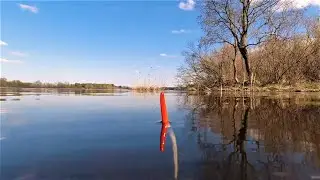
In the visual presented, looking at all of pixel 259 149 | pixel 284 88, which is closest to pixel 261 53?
pixel 284 88

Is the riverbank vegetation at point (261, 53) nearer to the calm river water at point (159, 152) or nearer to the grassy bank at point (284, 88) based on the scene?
the grassy bank at point (284, 88)

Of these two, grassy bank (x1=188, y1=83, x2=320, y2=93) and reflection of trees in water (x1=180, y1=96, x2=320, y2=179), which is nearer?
reflection of trees in water (x1=180, y1=96, x2=320, y2=179)

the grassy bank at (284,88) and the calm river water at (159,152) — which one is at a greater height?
the grassy bank at (284,88)

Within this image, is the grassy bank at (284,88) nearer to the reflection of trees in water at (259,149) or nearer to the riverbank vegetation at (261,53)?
the riverbank vegetation at (261,53)

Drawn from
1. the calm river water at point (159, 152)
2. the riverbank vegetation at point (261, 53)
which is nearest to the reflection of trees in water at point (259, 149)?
the calm river water at point (159, 152)

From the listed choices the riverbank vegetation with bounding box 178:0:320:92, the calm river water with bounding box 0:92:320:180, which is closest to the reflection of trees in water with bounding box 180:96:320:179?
the calm river water with bounding box 0:92:320:180

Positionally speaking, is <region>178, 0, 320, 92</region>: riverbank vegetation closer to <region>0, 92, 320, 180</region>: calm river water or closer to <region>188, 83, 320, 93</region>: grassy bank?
<region>188, 83, 320, 93</region>: grassy bank

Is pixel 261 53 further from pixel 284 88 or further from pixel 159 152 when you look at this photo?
pixel 159 152

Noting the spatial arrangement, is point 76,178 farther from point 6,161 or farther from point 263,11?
point 263,11

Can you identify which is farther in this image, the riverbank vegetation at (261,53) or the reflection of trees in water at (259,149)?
the riverbank vegetation at (261,53)

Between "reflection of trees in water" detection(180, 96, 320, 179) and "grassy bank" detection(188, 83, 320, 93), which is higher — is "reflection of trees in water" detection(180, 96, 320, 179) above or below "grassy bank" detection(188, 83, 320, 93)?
below

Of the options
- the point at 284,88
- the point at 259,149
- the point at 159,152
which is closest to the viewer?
the point at 159,152

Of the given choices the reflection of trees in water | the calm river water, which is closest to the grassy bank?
the reflection of trees in water

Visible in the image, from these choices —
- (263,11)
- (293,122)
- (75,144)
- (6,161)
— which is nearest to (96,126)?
(75,144)
